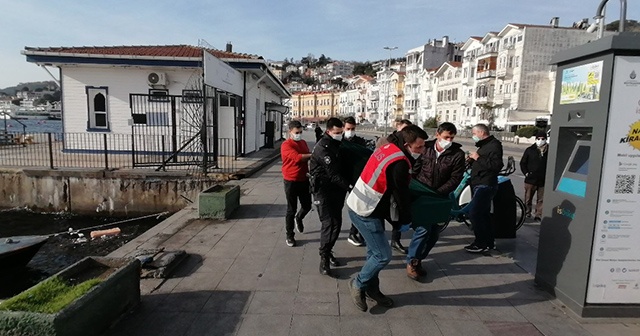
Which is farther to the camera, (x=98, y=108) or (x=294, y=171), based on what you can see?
(x=98, y=108)

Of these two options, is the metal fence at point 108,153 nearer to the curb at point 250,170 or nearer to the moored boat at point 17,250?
the curb at point 250,170

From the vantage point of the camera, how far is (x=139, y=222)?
10.5 meters

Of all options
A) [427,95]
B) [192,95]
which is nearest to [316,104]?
[427,95]

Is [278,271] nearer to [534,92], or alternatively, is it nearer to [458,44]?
[534,92]

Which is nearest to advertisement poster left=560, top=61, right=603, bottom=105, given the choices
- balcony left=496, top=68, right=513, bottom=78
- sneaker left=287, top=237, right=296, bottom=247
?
sneaker left=287, top=237, right=296, bottom=247

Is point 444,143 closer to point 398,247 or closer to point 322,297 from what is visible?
point 398,247

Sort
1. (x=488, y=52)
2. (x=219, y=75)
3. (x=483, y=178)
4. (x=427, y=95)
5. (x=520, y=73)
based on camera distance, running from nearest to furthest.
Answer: (x=483, y=178) < (x=219, y=75) < (x=520, y=73) < (x=488, y=52) < (x=427, y=95)

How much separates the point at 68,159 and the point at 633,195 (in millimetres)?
15917

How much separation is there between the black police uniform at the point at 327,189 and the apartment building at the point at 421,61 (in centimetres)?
7064

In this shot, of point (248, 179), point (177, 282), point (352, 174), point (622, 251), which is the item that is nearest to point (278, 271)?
point (177, 282)

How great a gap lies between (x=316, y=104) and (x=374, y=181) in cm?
11594

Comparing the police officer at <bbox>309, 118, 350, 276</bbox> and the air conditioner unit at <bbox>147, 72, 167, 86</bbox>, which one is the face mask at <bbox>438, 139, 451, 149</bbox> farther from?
the air conditioner unit at <bbox>147, 72, 167, 86</bbox>

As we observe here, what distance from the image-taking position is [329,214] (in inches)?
179

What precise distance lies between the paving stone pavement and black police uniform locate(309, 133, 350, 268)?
1.74 feet
